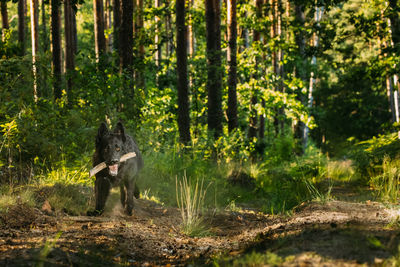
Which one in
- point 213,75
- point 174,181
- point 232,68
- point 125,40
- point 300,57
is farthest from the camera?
point 300,57

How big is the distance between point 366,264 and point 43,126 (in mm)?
7449

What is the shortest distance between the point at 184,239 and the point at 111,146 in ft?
5.82

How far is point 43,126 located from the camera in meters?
9.55

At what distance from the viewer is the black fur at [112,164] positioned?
7.00m

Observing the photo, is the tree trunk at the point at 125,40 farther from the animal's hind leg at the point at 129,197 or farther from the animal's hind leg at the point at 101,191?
the animal's hind leg at the point at 101,191

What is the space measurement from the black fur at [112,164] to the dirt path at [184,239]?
0.29 m

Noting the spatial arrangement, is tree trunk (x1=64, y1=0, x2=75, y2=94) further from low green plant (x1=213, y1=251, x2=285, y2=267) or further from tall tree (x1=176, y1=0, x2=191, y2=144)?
low green plant (x1=213, y1=251, x2=285, y2=267)

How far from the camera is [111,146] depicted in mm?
6984

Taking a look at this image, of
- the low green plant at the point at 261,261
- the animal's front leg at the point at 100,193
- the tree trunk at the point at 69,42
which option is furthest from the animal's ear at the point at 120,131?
the tree trunk at the point at 69,42

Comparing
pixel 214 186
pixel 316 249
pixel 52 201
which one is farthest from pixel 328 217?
pixel 214 186

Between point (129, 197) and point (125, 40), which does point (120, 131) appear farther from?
point (125, 40)

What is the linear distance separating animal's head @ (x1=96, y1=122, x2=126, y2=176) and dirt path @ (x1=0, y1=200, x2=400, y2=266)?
2.71 feet

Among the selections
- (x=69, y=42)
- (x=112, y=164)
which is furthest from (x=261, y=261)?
(x=69, y=42)

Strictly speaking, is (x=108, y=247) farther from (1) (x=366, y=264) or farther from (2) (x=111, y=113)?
(2) (x=111, y=113)
